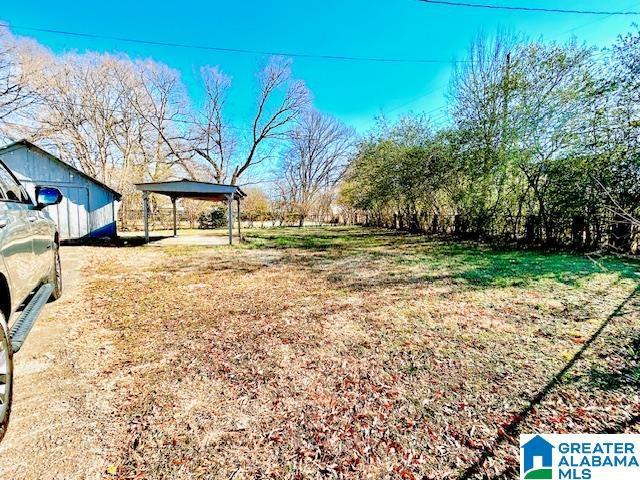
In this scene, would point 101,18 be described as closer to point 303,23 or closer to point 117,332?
point 303,23

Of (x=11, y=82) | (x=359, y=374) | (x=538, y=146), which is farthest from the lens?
(x=11, y=82)

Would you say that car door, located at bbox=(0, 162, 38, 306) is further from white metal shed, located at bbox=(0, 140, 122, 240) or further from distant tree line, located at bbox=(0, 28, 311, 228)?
distant tree line, located at bbox=(0, 28, 311, 228)

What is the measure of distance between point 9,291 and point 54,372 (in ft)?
2.71

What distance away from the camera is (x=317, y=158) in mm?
29188

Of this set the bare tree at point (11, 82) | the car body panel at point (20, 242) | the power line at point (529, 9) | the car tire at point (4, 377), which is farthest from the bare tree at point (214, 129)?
the car tire at point (4, 377)

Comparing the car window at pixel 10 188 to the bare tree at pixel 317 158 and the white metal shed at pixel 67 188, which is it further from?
the bare tree at pixel 317 158

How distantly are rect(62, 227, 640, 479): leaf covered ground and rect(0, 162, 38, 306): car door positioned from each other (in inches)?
34.5

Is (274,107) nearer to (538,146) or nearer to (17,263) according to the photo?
(538,146)

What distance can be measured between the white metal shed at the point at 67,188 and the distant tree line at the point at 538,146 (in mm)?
12752

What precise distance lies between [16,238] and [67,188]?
11398 millimetres

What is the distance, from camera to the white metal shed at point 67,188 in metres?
9.71

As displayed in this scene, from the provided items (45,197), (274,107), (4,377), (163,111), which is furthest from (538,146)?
(163,111)

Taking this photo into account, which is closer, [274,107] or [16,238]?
[16,238]

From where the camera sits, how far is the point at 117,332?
3.04 metres
